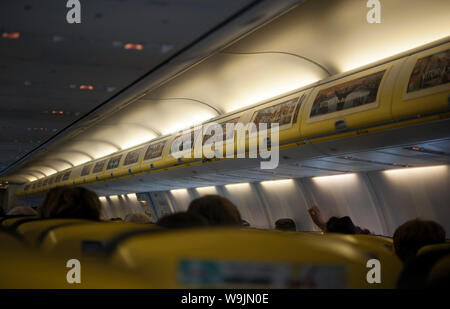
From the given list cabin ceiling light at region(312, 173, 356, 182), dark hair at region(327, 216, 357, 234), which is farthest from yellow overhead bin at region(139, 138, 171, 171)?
dark hair at region(327, 216, 357, 234)

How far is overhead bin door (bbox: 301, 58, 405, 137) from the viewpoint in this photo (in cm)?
496

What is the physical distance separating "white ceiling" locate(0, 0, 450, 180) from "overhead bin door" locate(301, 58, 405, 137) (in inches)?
28.8

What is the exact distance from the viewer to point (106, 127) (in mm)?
11805

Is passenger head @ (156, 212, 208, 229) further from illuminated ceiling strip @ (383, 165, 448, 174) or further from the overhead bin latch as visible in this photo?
illuminated ceiling strip @ (383, 165, 448, 174)

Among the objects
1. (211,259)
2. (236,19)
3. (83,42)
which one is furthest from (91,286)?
(83,42)

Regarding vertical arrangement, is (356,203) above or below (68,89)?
below

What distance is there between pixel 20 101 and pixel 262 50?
401 cm

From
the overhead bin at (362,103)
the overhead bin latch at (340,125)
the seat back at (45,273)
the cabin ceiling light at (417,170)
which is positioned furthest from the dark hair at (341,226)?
the seat back at (45,273)

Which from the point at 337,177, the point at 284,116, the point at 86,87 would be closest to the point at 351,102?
the point at 284,116

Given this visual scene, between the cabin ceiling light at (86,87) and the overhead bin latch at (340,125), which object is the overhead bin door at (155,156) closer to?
the cabin ceiling light at (86,87)

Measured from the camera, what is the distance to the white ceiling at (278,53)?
5242 mm

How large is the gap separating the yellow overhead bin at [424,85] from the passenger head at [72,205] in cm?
312

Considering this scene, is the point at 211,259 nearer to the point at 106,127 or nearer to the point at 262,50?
the point at 262,50

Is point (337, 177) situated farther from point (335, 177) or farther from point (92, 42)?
point (92, 42)
